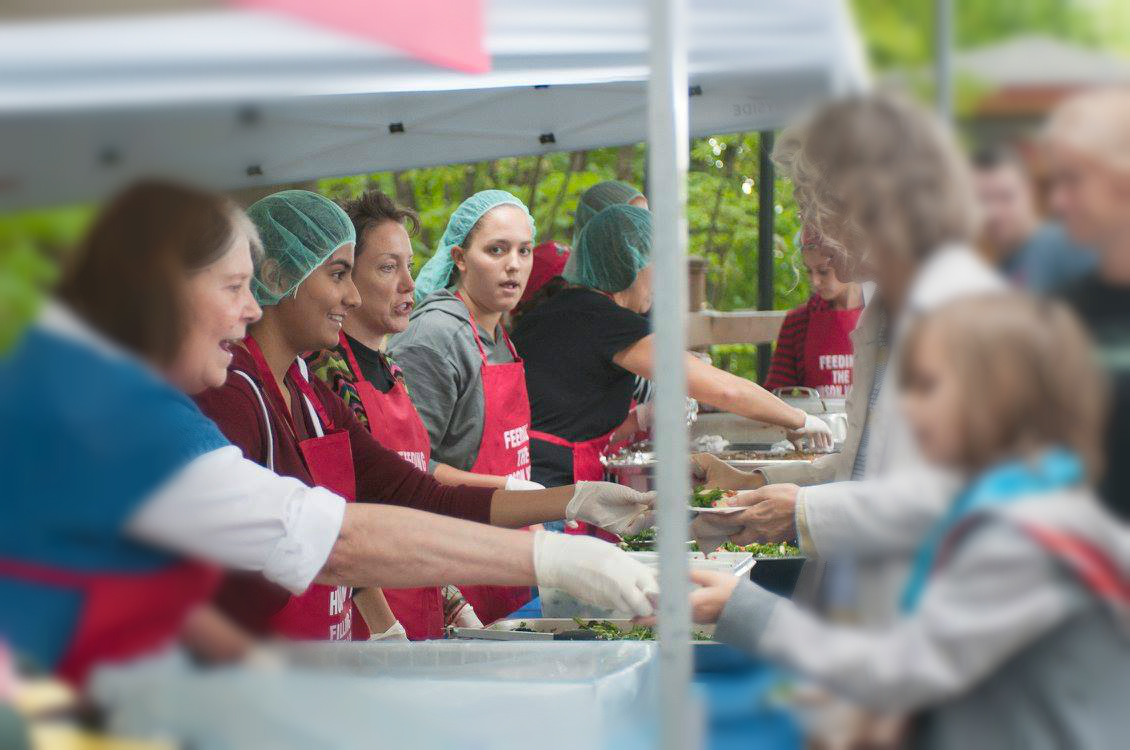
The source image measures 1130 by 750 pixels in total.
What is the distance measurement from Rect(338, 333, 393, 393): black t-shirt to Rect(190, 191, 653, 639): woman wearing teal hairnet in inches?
18.4

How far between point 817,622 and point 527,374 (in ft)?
9.39

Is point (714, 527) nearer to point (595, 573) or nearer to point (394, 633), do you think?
point (595, 573)

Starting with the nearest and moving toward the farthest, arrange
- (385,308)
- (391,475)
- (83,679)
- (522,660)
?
1. (83,679)
2. (522,660)
3. (391,475)
4. (385,308)

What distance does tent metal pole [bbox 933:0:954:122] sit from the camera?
847 millimetres

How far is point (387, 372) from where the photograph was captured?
10.3ft

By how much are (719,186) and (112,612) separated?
155 inches

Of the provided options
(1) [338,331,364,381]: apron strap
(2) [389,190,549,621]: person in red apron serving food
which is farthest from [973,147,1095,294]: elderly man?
(2) [389,190,549,621]: person in red apron serving food

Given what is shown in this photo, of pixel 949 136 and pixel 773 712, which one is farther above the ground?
pixel 949 136

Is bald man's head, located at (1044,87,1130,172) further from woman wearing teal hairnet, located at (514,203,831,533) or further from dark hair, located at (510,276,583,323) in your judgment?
dark hair, located at (510,276,583,323)

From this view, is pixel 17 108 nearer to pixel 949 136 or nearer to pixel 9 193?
pixel 9 193

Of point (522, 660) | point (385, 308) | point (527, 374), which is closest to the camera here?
point (522, 660)

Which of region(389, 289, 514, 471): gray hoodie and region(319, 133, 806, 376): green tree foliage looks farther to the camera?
region(319, 133, 806, 376): green tree foliage

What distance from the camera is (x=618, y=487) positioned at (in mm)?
2574

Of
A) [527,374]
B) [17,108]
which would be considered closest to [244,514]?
[17,108]
